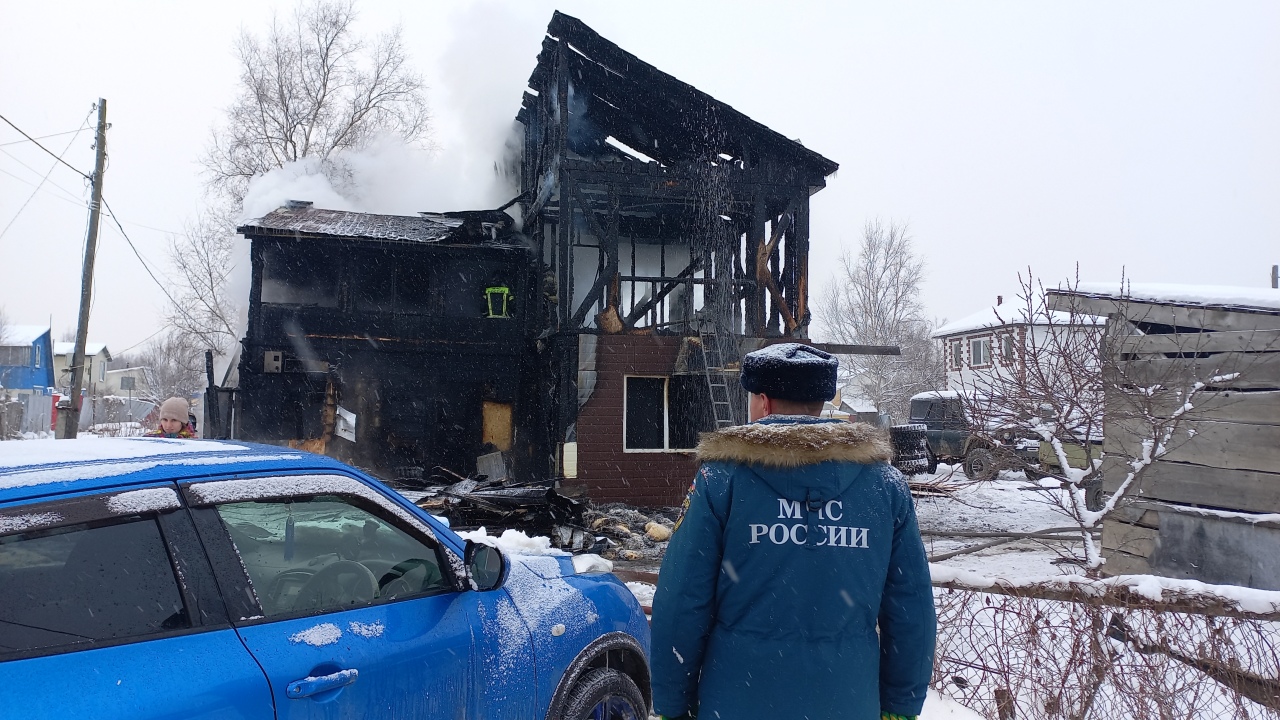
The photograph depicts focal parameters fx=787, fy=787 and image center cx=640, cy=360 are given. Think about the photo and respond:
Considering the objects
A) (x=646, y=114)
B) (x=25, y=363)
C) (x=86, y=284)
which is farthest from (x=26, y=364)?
(x=646, y=114)

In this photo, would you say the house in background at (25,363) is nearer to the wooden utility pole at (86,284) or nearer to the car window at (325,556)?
the wooden utility pole at (86,284)

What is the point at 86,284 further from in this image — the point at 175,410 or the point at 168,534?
the point at 168,534

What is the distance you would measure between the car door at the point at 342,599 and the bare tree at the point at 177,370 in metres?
37.1

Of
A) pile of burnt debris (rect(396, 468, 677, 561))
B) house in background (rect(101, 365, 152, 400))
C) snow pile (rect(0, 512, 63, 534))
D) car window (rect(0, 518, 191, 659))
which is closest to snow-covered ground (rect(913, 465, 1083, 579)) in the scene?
pile of burnt debris (rect(396, 468, 677, 561))

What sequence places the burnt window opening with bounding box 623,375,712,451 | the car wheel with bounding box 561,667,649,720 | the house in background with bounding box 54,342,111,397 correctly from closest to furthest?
1. the car wheel with bounding box 561,667,649,720
2. the burnt window opening with bounding box 623,375,712,451
3. the house in background with bounding box 54,342,111,397

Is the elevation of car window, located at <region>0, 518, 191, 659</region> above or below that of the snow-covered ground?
above

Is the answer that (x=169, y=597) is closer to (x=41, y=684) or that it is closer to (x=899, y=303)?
(x=41, y=684)

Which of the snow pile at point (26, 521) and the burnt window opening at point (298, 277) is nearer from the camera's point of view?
the snow pile at point (26, 521)

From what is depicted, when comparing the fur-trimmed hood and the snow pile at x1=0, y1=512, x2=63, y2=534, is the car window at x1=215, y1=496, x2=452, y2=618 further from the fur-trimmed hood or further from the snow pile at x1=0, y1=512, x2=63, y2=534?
the fur-trimmed hood

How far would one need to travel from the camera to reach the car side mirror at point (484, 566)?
2.94 m

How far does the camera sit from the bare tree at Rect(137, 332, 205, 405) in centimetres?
4331

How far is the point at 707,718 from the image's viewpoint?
212 cm

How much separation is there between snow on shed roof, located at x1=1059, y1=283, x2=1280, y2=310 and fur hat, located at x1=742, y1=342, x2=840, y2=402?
613cm

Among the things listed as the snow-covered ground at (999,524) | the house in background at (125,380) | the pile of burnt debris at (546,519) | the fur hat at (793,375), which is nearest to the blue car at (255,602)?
the fur hat at (793,375)
